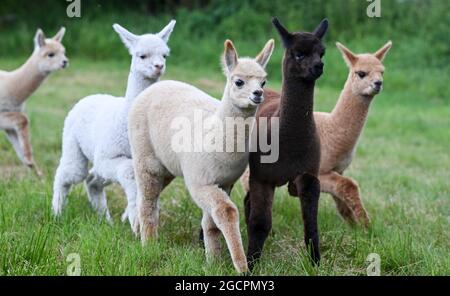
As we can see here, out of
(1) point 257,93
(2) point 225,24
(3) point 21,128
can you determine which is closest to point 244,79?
(1) point 257,93

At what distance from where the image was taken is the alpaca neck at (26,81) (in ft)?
23.5

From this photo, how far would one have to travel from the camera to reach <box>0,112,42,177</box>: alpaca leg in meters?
6.98

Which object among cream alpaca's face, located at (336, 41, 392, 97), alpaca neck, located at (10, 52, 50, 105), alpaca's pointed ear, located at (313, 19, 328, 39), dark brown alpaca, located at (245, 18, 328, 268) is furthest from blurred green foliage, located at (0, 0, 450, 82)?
dark brown alpaca, located at (245, 18, 328, 268)

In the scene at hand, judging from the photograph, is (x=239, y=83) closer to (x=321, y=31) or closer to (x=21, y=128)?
Result: (x=321, y=31)

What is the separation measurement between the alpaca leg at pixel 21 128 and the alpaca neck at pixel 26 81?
169 mm

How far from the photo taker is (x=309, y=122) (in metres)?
4.11

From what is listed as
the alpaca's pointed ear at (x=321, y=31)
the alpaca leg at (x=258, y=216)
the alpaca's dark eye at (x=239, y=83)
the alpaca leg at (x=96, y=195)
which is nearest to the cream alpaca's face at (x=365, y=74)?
the alpaca's pointed ear at (x=321, y=31)

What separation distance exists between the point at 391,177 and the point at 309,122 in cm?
323

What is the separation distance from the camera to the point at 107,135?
4.96 meters
